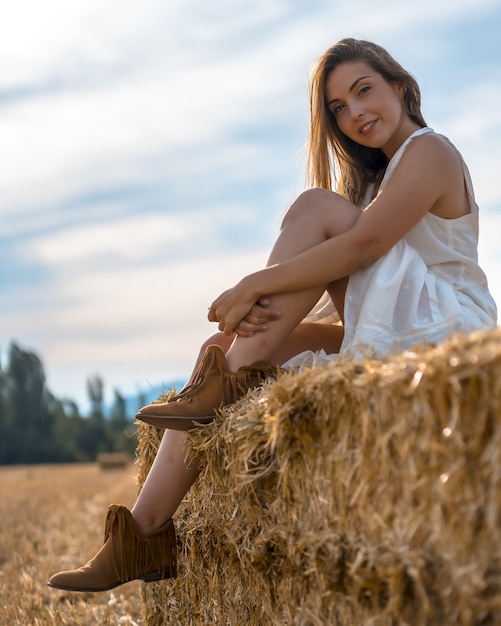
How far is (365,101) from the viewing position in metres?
3.04

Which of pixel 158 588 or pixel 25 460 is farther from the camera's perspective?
pixel 25 460

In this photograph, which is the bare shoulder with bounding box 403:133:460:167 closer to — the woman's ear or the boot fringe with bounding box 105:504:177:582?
the woman's ear

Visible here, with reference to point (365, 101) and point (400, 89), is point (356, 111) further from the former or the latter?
point (400, 89)

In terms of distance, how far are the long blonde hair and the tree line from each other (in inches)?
1320

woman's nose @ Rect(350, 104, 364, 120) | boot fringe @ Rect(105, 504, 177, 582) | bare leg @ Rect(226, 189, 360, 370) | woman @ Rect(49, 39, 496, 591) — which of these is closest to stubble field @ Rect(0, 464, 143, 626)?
boot fringe @ Rect(105, 504, 177, 582)

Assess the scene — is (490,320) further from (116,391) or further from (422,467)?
(116,391)

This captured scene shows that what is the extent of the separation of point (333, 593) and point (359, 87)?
1.87 meters

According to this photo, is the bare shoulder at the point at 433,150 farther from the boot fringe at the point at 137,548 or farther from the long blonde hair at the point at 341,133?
the boot fringe at the point at 137,548

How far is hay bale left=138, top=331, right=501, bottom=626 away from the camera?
4.88ft

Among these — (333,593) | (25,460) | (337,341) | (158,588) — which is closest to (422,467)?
(333,593)

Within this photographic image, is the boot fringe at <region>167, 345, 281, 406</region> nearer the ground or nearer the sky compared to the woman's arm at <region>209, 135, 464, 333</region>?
nearer the ground

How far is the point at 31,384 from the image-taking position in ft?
142

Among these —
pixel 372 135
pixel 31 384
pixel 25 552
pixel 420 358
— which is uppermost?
pixel 31 384

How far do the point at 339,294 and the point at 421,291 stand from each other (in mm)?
298
